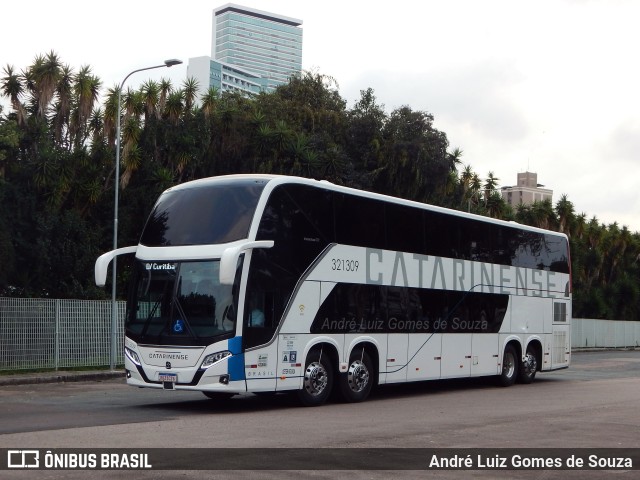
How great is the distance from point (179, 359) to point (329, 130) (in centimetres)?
3753

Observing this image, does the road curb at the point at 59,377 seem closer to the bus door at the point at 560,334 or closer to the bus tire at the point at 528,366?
the bus tire at the point at 528,366

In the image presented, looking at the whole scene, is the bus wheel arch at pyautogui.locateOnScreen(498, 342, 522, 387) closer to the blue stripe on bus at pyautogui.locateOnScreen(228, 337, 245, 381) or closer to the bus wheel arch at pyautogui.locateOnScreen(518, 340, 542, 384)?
the bus wheel arch at pyautogui.locateOnScreen(518, 340, 542, 384)

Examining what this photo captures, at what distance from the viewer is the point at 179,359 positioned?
15.3m

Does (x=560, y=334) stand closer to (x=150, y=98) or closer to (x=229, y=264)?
(x=229, y=264)

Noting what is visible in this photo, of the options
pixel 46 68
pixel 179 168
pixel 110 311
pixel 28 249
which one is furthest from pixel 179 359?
pixel 46 68

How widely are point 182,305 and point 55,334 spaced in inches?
450

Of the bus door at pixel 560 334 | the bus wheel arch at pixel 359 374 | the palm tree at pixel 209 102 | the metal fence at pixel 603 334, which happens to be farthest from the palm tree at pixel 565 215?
the bus wheel arch at pixel 359 374

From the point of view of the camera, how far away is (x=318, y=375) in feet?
55.6

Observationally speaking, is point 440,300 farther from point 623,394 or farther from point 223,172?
point 223,172

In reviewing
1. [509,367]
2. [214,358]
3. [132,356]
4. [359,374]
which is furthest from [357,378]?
[509,367]

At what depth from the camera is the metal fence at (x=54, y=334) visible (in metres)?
24.5

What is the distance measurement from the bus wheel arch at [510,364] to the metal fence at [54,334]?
11616 millimetres

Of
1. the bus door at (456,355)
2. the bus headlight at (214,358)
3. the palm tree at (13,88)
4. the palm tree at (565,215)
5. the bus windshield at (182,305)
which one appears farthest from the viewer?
the palm tree at (565,215)

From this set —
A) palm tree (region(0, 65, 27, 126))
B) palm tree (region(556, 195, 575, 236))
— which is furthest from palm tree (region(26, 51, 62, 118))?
palm tree (region(556, 195, 575, 236))
